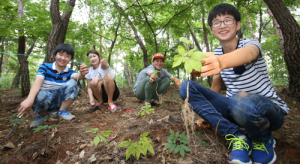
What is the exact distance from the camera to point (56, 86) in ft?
8.05

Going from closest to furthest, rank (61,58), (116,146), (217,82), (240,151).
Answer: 1. (240,151)
2. (116,146)
3. (217,82)
4. (61,58)

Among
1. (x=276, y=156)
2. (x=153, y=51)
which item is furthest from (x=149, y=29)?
(x=276, y=156)

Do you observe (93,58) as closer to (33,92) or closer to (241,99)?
(33,92)

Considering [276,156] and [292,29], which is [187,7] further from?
[276,156]

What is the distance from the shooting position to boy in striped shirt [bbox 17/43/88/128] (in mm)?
2219

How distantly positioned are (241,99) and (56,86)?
270 cm

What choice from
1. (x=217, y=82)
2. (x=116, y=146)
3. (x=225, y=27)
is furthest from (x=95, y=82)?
(x=225, y=27)

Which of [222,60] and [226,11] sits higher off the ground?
[226,11]

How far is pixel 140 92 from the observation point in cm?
322

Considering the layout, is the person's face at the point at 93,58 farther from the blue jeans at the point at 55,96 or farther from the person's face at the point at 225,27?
the person's face at the point at 225,27

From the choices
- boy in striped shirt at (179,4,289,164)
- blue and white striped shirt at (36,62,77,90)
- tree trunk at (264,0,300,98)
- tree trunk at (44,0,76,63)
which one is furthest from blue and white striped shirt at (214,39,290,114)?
tree trunk at (44,0,76,63)

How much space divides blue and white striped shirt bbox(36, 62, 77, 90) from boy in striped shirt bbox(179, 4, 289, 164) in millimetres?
2160

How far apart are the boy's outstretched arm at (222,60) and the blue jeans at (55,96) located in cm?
228

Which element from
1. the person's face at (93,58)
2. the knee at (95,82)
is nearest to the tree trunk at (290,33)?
the person's face at (93,58)
